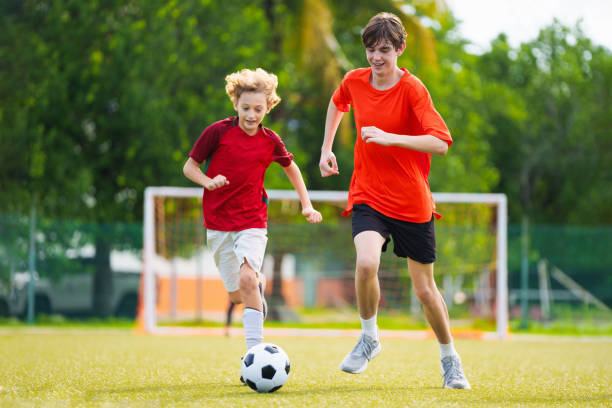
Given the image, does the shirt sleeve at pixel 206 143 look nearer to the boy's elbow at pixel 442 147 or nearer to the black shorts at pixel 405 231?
the black shorts at pixel 405 231

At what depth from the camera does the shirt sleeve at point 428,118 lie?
4.21 metres

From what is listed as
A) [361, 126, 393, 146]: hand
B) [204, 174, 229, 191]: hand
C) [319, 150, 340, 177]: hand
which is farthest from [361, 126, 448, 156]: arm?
[204, 174, 229, 191]: hand

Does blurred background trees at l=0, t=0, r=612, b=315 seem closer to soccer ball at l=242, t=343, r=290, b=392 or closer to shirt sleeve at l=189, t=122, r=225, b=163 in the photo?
shirt sleeve at l=189, t=122, r=225, b=163

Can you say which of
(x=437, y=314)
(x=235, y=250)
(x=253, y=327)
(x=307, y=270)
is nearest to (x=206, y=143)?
(x=235, y=250)

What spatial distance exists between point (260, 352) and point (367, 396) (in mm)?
597

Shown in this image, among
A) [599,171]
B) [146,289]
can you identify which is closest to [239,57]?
[146,289]

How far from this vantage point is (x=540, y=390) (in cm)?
456

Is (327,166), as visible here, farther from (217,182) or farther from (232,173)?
(217,182)

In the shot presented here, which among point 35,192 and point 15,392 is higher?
point 35,192

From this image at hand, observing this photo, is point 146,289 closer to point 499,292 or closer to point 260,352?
point 499,292

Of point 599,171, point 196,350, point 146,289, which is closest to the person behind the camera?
point 196,350

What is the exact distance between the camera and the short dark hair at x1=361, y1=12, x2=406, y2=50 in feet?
14.1

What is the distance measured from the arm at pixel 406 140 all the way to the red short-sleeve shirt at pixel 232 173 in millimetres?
791

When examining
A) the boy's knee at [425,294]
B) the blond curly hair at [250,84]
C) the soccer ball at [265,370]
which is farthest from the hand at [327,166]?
the soccer ball at [265,370]
